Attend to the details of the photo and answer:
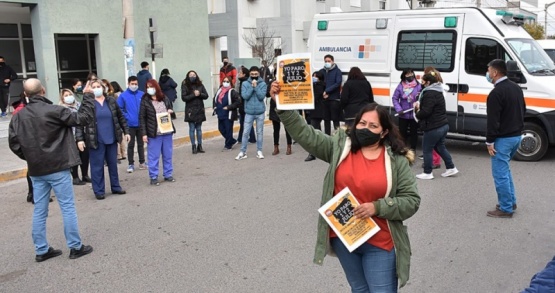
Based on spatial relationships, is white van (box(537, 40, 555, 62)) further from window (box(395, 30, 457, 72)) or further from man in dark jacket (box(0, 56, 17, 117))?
man in dark jacket (box(0, 56, 17, 117))

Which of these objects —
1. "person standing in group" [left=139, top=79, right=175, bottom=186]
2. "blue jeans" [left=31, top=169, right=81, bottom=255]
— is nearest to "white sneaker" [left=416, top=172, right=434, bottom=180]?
"person standing in group" [left=139, top=79, right=175, bottom=186]

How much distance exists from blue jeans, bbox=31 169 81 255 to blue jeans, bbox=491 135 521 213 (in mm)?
4885

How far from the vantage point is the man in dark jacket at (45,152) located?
17.8 feet

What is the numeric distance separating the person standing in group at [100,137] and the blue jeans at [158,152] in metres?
0.73

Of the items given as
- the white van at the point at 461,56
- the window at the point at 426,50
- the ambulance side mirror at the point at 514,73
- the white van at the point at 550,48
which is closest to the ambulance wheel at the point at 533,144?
the white van at the point at 461,56

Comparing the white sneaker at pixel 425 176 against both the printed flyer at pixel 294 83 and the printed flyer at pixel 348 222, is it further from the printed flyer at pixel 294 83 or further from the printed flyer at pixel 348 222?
the printed flyer at pixel 348 222

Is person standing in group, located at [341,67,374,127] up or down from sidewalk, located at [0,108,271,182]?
up

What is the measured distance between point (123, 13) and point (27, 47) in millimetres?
4362

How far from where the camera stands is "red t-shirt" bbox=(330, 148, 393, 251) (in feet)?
10.8

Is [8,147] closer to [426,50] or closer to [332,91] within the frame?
[332,91]

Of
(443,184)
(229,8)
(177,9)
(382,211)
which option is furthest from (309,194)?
(229,8)

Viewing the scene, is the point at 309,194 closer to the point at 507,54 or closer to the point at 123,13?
the point at 507,54

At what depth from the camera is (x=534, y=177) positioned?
8688 millimetres

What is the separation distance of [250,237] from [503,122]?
3.29 meters
